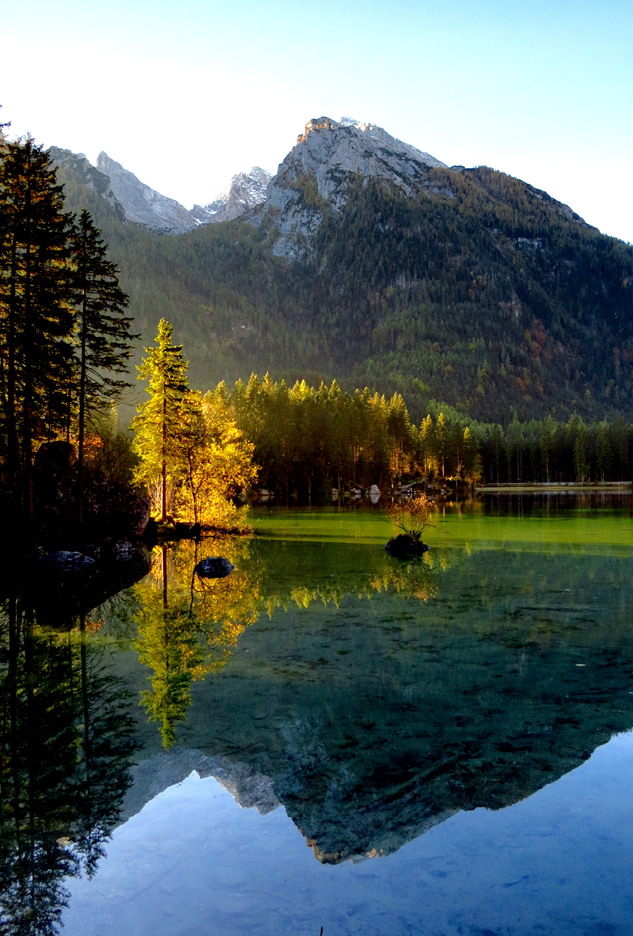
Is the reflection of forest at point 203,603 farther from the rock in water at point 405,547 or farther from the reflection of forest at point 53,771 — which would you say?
the rock in water at point 405,547

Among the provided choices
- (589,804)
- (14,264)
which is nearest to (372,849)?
(589,804)

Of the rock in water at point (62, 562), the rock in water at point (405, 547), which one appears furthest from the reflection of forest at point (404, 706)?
the rock in water at point (62, 562)

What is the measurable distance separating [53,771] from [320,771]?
329cm

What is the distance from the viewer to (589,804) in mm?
7059

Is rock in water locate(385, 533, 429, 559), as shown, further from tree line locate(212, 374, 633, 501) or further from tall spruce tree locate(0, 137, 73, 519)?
tree line locate(212, 374, 633, 501)

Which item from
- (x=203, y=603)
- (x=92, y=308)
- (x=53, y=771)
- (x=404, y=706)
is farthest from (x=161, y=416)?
(x=53, y=771)

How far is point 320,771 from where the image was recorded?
770cm

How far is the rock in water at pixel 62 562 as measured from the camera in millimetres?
24531

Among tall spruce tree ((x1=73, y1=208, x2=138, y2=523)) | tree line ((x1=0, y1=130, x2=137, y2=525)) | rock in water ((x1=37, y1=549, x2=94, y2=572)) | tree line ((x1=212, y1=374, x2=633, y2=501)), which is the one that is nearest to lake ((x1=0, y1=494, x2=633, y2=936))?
rock in water ((x1=37, y1=549, x2=94, y2=572))

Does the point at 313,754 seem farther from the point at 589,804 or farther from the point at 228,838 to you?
the point at 589,804

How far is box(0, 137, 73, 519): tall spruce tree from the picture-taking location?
25.1 metres

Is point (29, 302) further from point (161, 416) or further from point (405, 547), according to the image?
point (405, 547)

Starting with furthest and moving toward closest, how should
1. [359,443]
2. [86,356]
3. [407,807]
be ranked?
[359,443]
[86,356]
[407,807]

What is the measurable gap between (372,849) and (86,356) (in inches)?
1113
